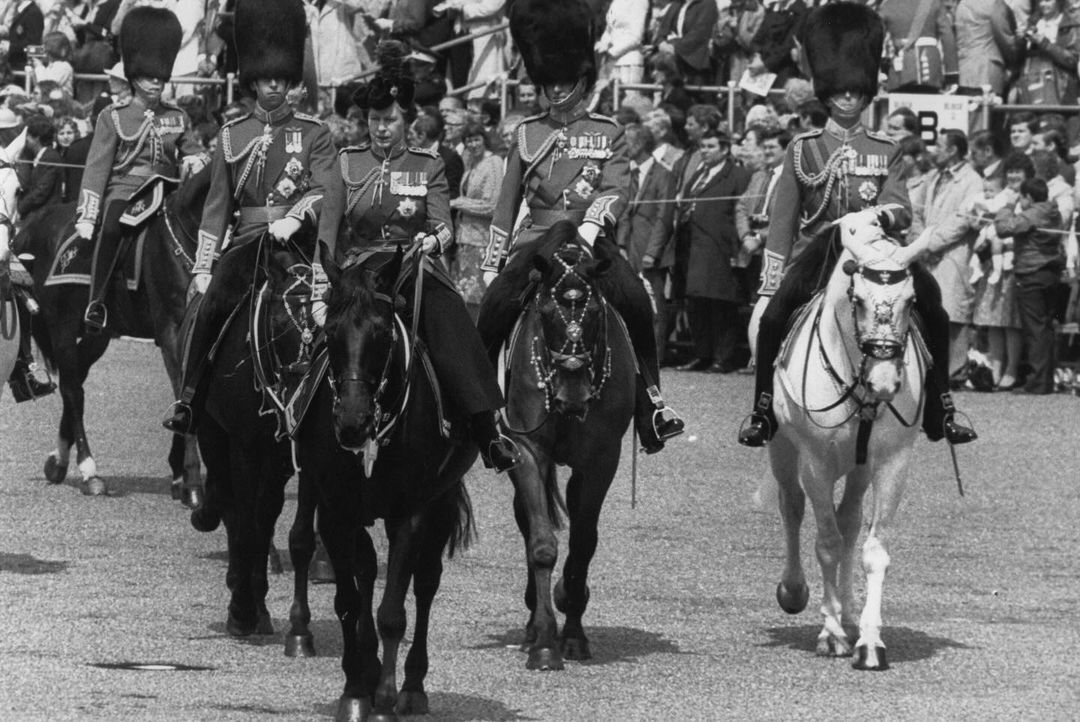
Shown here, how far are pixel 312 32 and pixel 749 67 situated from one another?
208 inches

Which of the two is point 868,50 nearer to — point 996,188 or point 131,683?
point 131,683

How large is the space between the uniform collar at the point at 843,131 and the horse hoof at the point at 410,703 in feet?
13.9

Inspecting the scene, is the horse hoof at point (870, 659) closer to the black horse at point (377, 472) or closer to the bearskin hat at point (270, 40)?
the black horse at point (377, 472)

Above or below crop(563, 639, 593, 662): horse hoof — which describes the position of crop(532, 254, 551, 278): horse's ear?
above

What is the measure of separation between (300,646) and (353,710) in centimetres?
164

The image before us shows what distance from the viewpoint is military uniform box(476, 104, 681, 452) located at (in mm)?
12234

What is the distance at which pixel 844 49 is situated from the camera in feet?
43.9

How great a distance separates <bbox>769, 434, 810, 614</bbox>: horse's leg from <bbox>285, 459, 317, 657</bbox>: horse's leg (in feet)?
7.78

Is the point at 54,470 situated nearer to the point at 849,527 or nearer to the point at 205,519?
the point at 205,519

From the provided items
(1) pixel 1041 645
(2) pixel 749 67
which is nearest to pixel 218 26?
(2) pixel 749 67

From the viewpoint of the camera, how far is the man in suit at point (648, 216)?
23.2 m

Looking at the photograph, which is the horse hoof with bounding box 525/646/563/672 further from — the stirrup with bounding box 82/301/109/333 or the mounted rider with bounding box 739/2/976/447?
the stirrup with bounding box 82/301/109/333

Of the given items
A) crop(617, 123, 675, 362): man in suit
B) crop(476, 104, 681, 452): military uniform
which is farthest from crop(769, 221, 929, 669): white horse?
crop(617, 123, 675, 362): man in suit

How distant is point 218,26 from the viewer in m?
28.6
